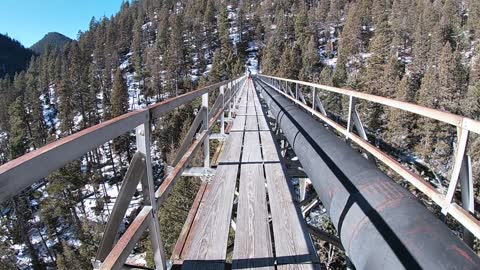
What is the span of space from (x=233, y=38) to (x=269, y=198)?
112 m

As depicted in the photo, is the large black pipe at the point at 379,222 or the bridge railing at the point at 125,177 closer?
the bridge railing at the point at 125,177

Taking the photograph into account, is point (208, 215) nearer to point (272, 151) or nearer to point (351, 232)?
point (351, 232)

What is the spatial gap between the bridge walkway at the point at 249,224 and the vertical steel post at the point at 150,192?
0.84 feet

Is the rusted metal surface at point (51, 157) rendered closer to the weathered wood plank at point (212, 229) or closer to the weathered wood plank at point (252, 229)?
the weathered wood plank at point (212, 229)

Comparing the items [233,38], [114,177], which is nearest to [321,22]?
[233,38]

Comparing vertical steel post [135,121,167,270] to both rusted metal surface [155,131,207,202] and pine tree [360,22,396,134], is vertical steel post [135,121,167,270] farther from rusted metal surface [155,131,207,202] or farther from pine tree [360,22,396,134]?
pine tree [360,22,396,134]

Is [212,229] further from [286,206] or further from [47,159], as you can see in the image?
[47,159]

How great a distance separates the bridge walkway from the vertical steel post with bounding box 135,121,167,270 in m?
0.26

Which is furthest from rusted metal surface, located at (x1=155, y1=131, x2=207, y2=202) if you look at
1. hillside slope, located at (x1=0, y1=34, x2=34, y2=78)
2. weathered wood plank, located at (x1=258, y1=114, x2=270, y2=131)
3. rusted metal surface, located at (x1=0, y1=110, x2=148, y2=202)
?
hillside slope, located at (x1=0, y1=34, x2=34, y2=78)

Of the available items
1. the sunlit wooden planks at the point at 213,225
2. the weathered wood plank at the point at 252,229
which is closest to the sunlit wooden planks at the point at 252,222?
the weathered wood plank at the point at 252,229

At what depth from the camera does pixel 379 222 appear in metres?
2.19

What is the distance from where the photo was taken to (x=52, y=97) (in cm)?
9525

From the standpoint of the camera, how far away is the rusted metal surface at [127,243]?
1604 mm

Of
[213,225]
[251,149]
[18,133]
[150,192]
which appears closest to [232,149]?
[251,149]
